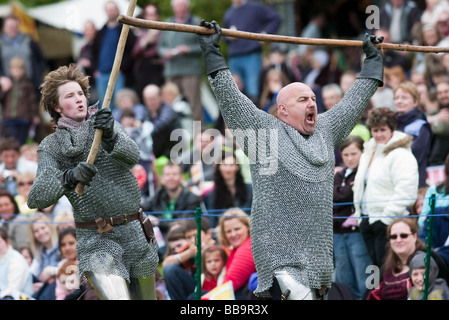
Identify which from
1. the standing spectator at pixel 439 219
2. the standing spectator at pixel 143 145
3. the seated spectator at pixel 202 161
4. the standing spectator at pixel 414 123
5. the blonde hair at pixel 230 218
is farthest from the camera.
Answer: the standing spectator at pixel 143 145

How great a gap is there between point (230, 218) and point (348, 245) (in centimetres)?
109

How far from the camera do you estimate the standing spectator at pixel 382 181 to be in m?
8.40

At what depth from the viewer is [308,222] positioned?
647cm

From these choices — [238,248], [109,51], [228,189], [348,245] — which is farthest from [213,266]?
[109,51]

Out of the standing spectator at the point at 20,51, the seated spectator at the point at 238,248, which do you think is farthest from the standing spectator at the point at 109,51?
the seated spectator at the point at 238,248

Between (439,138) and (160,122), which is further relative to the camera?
(160,122)

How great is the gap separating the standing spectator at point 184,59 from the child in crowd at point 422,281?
19.4 feet

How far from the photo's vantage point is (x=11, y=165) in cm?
1148

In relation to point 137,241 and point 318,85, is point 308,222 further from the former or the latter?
point 318,85

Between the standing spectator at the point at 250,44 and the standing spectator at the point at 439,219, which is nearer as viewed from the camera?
the standing spectator at the point at 439,219

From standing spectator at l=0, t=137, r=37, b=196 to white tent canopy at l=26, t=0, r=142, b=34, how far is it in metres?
5.22

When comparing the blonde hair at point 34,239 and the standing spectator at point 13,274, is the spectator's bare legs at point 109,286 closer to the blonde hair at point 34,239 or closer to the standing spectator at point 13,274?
the standing spectator at point 13,274

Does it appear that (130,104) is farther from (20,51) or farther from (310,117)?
(310,117)

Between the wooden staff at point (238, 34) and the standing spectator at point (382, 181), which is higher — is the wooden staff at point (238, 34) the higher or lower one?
the higher one
